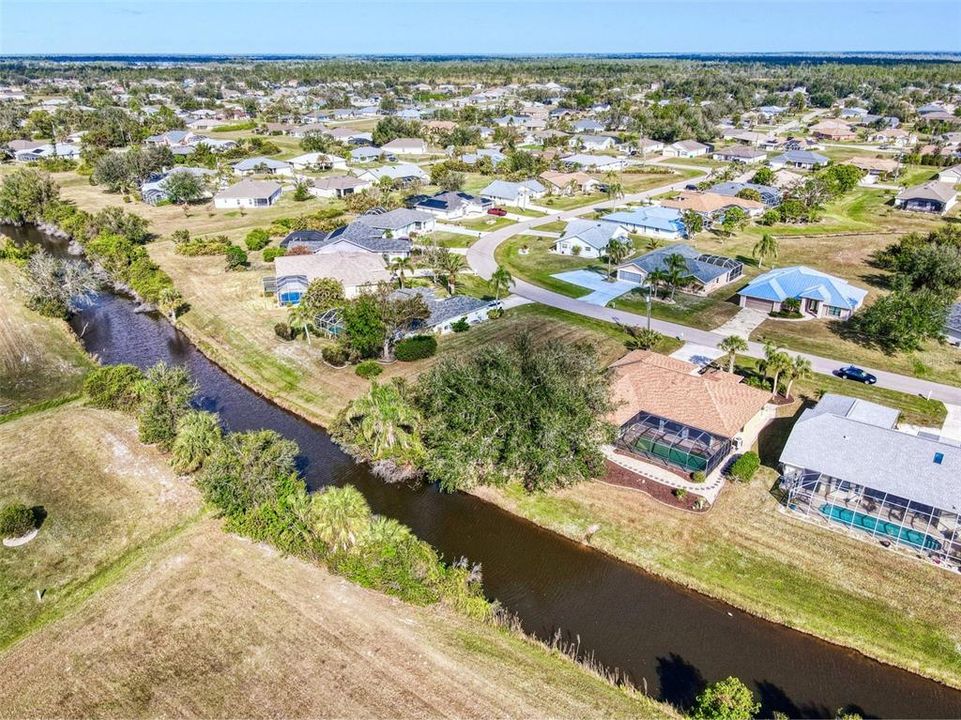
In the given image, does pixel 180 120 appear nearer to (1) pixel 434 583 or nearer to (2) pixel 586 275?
(2) pixel 586 275

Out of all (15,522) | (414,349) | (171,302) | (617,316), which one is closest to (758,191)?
(617,316)

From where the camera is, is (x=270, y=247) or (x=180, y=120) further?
(x=180, y=120)

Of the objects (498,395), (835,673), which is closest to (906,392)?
(835,673)

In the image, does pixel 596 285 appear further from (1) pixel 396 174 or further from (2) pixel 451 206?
(1) pixel 396 174

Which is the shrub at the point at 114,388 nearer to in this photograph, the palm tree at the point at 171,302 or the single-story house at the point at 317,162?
the palm tree at the point at 171,302

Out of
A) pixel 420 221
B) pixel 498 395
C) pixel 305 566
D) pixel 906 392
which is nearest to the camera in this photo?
pixel 305 566

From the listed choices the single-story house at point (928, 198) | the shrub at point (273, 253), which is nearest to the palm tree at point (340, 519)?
the shrub at point (273, 253)
